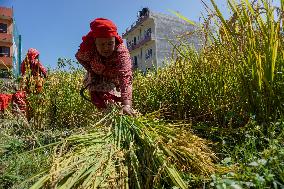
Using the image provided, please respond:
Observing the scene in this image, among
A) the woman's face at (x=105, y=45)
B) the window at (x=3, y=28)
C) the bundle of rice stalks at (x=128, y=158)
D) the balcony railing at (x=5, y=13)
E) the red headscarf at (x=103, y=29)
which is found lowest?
the bundle of rice stalks at (x=128, y=158)

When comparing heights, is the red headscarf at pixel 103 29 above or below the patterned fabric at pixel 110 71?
above

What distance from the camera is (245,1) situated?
2.53 metres

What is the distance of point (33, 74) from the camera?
5641mm

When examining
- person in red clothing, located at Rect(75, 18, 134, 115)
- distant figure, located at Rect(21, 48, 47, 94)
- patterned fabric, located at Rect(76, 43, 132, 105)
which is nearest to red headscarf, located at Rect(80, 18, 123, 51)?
person in red clothing, located at Rect(75, 18, 134, 115)

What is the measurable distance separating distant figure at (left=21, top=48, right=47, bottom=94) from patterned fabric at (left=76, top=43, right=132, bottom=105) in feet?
5.17

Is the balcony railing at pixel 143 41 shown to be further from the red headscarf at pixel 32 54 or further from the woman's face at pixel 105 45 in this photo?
the woman's face at pixel 105 45

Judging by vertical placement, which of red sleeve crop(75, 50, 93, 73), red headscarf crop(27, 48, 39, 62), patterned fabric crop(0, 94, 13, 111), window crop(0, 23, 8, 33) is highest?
window crop(0, 23, 8, 33)

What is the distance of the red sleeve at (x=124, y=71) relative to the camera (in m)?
3.12

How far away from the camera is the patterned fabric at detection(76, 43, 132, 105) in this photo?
10.6 feet

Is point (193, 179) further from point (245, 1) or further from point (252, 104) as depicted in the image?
point (245, 1)

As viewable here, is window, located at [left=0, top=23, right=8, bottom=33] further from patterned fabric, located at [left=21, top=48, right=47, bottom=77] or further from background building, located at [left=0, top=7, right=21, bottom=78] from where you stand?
patterned fabric, located at [left=21, top=48, right=47, bottom=77]

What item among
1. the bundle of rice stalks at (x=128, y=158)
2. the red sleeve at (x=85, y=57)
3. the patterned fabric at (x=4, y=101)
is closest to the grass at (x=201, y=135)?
the bundle of rice stalks at (x=128, y=158)

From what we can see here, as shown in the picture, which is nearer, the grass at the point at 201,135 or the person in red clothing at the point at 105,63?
the grass at the point at 201,135

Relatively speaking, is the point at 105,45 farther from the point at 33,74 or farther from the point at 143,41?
the point at 143,41
